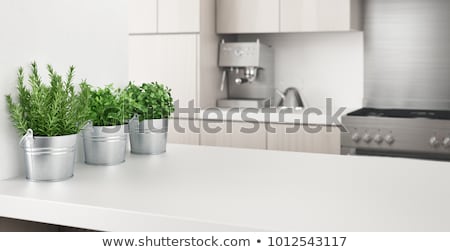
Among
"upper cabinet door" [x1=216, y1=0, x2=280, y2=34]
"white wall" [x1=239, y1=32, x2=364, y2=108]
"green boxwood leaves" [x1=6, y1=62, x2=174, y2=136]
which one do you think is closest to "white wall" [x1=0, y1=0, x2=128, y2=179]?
"green boxwood leaves" [x1=6, y1=62, x2=174, y2=136]

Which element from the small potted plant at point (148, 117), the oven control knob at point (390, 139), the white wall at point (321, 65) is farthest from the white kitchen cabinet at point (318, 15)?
the small potted plant at point (148, 117)

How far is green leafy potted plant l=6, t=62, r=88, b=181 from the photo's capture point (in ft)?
4.86

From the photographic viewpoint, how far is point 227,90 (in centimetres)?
435

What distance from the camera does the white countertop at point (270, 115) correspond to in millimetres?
3549

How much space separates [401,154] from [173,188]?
2.32m

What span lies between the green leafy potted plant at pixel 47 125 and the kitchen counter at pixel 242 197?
0.04 meters

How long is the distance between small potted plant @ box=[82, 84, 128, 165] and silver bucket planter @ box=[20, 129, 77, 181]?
166mm

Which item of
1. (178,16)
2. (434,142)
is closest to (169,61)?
(178,16)

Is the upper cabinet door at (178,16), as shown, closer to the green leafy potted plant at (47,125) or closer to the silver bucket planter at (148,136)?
the silver bucket planter at (148,136)

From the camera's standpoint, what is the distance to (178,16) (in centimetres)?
388

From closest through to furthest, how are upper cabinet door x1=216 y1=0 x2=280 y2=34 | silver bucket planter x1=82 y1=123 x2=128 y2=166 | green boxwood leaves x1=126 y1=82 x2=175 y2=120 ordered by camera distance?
silver bucket planter x1=82 y1=123 x2=128 y2=166 → green boxwood leaves x1=126 y1=82 x2=175 y2=120 → upper cabinet door x1=216 y1=0 x2=280 y2=34

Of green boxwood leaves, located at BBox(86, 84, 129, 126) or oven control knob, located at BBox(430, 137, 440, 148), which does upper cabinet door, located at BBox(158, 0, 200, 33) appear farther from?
green boxwood leaves, located at BBox(86, 84, 129, 126)
